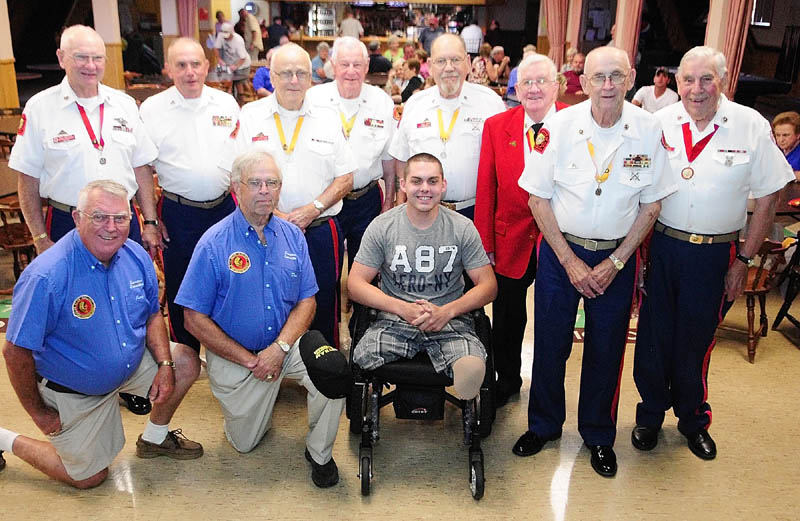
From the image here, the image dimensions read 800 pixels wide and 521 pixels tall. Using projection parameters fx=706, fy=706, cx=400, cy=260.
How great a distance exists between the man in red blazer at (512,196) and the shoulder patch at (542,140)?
21 centimetres

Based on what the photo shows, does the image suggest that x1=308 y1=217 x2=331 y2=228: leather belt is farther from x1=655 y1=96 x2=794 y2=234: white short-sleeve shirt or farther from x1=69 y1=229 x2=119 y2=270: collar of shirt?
x1=655 y1=96 x2=794 y2=234: white short-sleeve shirt

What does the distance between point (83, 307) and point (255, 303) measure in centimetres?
65

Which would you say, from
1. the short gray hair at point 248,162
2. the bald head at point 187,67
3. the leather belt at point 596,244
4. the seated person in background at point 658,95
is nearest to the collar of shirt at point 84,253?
the short gray hair at point 248,162

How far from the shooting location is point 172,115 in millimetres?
3576

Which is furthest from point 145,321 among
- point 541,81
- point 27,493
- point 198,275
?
point 541,81

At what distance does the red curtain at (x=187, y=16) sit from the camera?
15.3 meters

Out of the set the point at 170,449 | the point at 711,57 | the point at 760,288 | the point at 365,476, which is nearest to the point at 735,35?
the point at 760,288

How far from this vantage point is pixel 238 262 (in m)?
2.89

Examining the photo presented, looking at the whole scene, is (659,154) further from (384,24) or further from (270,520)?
(384,24)

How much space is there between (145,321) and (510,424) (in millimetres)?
1792

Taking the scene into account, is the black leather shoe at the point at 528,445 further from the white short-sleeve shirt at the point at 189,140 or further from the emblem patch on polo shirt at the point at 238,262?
the white short-sleeve shirt at the point at 189,140

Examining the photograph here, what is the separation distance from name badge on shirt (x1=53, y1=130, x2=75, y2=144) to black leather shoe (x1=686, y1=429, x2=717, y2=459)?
125 inches

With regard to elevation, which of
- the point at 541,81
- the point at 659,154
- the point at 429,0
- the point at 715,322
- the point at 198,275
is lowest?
the point at 715,322

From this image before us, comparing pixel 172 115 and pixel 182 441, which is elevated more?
pixel 172 115
